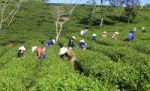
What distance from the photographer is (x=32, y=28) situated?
254ft

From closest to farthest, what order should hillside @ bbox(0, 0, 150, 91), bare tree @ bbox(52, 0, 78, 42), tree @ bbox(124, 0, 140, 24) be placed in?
hillside @ bbox(0, 0, 150, 91), bare tree @ bbox(52, 0, 78, 42), tree @ bbox(124, 0, 140, 24)

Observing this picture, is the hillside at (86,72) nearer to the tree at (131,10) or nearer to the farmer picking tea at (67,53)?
the farmer picking tea at (67,53)

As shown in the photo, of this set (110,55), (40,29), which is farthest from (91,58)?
(40,29)

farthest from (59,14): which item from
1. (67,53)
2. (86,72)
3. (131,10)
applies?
(86,72)

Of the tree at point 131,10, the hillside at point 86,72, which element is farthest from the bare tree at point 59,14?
the hillside at point 86,72

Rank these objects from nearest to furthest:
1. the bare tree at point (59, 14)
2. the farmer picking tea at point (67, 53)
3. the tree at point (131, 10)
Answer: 1. the farmer picking tea at point (67, 53)
2. the bare tree at point (59, 14)
3. the tree at point (131, 10)

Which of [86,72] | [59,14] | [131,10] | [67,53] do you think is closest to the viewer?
[86,72]

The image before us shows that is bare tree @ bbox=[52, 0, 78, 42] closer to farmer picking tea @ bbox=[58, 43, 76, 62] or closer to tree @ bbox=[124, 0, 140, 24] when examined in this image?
tree @ bbox=[124, 0, 140, 24]

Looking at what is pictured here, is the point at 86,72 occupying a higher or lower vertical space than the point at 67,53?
higher

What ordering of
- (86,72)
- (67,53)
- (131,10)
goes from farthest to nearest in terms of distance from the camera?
1. (131,10)
2. (67,53)
3. (86,72)

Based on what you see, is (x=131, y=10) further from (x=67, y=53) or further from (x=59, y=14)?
(x=67, y=53)

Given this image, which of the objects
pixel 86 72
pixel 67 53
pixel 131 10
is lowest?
pixel 131 10

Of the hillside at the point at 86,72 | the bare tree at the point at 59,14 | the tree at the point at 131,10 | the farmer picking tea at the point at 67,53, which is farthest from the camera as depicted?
the tree at the point at 131,10

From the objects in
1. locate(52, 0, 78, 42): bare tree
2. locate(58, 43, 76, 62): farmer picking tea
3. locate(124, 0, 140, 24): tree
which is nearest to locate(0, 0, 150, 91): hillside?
locate(58, 43, 76, 62): farmer picking tea
